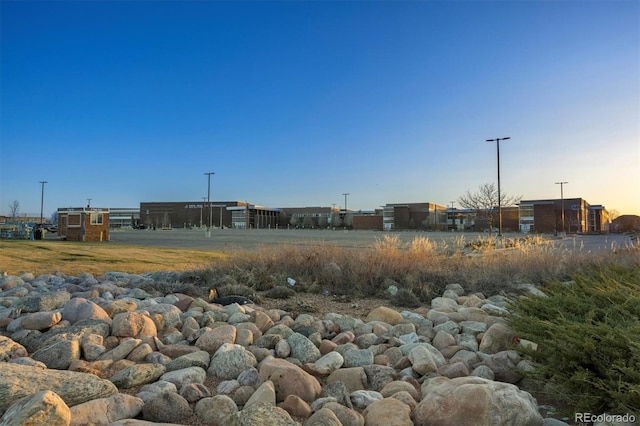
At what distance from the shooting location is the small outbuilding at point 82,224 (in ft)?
93.7

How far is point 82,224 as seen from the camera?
2855 cm

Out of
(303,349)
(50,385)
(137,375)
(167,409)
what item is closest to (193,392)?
(167,409)

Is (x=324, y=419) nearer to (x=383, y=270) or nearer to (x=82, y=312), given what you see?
(x=82, y=312)

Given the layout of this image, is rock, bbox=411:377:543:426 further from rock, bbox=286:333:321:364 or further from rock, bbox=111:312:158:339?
rock, bbox=111:312:158:339

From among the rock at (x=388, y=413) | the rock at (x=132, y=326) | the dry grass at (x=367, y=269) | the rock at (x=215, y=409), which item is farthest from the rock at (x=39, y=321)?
the rock at (x=388, y=413)

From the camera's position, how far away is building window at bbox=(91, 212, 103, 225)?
2953 cm

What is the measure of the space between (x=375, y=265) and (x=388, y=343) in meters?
4.04

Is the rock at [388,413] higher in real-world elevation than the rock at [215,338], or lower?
lower

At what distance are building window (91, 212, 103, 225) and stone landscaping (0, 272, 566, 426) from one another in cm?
2546

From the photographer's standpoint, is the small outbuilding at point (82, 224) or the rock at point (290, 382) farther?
the small outbuilding at point (82, 224)

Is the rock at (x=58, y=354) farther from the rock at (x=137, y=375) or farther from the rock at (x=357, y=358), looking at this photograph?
the rock at (x=357, y=358)

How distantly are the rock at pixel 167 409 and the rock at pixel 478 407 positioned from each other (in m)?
1.72

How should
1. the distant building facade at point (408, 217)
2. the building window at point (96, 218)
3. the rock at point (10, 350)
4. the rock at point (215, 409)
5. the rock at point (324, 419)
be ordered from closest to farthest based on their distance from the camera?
the rock at point (324, 419)
the rock at point (215, 409)
the rock at point (10, 350)
the building window at point (96, 218)
the distant building facade at point (408, 217)

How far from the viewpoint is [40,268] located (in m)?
9.73
